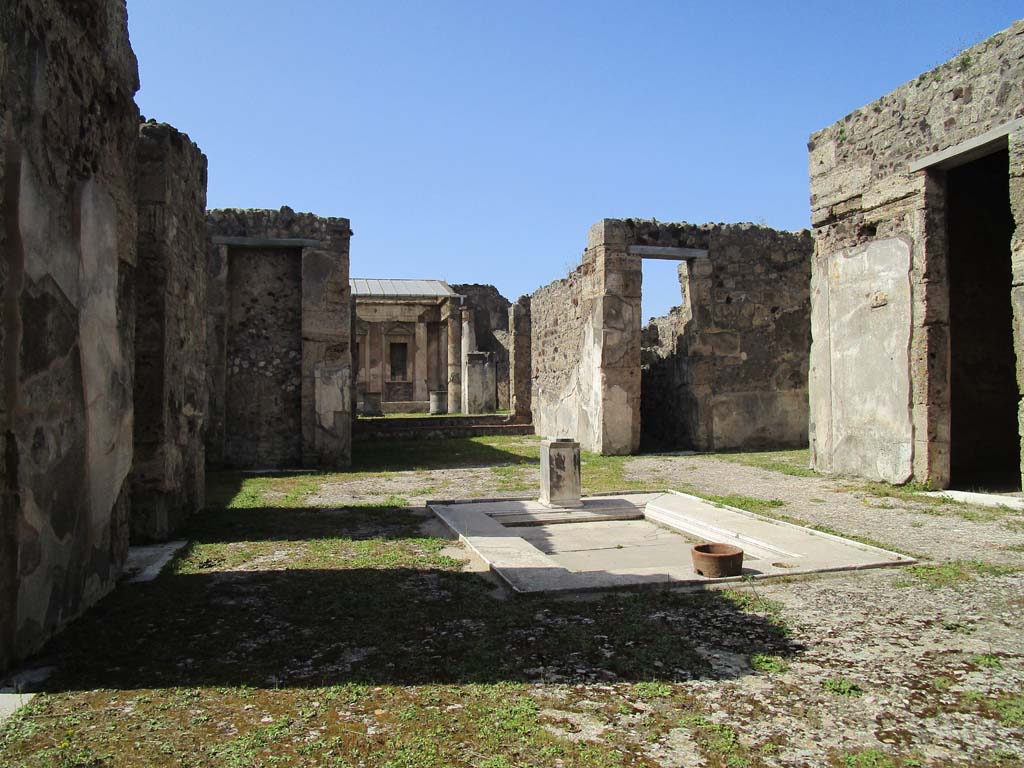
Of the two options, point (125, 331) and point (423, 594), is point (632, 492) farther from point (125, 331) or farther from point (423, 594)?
point (125, 331)

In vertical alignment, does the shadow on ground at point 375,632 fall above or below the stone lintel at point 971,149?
below

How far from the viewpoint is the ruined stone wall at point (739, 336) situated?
43.7ft

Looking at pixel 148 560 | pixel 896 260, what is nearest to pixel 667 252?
pixel 896 260

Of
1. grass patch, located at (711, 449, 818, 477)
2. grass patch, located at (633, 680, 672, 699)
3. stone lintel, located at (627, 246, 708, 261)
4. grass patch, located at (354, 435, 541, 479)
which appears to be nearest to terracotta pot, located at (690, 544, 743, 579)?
grass patch, located at (633, 680, 672, 699)

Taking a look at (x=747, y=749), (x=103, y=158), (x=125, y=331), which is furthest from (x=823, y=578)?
(x=103, y=158)

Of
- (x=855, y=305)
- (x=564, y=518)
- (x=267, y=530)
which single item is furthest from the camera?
(x=855, y=305)

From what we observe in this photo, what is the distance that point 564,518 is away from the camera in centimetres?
715

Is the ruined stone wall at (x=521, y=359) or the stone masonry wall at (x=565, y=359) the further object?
the ruined stone wall at (x=521, y=359)

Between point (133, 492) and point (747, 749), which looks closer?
point (747, 749)

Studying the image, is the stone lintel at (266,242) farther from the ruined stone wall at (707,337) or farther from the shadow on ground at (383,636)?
the shadow on ground at (383,636)

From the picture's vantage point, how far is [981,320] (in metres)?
9.31

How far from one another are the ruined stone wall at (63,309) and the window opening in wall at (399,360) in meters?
29.8

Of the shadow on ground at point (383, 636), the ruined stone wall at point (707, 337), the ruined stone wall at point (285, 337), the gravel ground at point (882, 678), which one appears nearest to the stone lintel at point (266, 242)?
the ruined stone wall at point (285, 337)

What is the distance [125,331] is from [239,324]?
21.8ft
